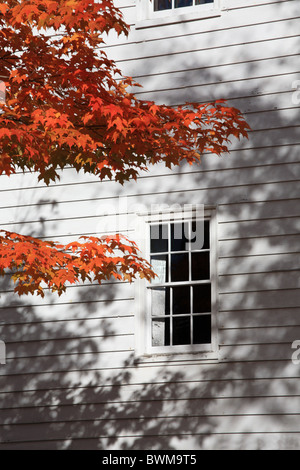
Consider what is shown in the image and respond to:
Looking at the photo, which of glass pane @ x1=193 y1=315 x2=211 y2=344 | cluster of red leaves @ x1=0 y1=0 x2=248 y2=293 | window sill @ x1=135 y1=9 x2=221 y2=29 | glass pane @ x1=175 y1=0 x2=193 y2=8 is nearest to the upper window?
glass pane @ x1=193 y1=315 x2=211 y2=344

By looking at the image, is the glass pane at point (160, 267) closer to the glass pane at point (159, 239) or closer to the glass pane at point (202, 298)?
the glass pane at point (159, 239)

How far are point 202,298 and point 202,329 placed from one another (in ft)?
1.31

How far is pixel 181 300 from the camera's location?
9.66 metres

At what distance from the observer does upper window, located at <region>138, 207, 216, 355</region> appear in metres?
9.47

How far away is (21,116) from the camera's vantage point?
21.8ft

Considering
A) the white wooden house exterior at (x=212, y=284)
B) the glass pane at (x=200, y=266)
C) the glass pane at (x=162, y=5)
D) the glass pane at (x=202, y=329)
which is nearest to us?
the white wooden house exterior at (x=212, y=284)

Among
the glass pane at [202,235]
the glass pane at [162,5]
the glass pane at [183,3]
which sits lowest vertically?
the glass pane at [202,235]

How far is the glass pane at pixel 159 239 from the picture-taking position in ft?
32.3

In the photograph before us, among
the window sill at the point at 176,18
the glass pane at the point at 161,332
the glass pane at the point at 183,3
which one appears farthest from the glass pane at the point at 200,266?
the glass pane at the point at 183,3

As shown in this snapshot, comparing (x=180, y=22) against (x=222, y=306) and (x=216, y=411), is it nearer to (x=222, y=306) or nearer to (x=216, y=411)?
(x=222, y=306)

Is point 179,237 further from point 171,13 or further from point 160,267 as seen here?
point 171,13

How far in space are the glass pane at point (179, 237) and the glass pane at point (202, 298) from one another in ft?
1.86

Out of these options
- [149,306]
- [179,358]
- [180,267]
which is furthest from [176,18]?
[179,358]
